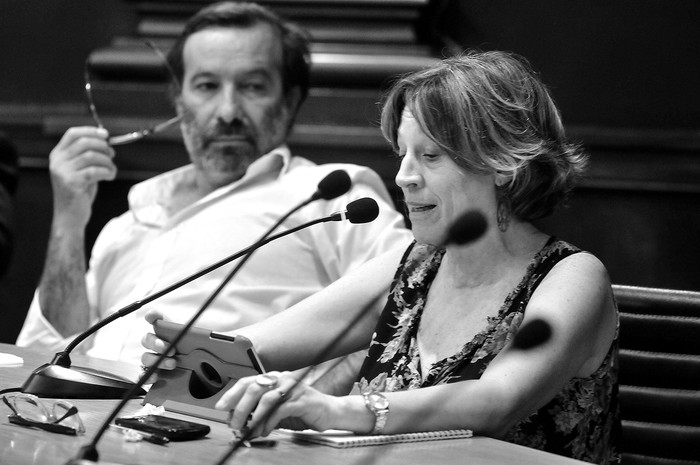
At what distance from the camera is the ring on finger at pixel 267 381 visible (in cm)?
130

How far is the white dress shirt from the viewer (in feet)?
8.47

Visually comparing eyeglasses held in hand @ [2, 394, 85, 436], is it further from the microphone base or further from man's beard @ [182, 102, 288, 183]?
man's beard @ [182, 102, 288, 183]

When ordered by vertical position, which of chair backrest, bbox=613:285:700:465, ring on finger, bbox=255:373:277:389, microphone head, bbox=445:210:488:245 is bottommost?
chair backrest, bbox=613:285:700:465

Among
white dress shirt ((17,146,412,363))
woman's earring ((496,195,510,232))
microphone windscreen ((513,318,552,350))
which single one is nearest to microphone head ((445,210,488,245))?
microphone windscreen ((513,318,552,350))

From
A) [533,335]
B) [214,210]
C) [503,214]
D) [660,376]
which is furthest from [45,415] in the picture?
[214,210]

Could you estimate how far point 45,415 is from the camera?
4.54ft

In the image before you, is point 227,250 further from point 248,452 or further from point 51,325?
point 248,452

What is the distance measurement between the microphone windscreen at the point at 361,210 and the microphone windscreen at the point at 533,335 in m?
0.41

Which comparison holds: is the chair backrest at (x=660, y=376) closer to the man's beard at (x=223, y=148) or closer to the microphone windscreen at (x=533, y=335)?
the microphone windscreen at (x=533, y=335)

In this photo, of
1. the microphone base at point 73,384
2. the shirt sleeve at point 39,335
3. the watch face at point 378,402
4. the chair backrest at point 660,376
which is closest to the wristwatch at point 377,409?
the watch face at point 378,402

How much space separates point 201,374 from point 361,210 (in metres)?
0.33

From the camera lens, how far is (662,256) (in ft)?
8.99

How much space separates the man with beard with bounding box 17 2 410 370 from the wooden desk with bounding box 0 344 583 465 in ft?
3.92

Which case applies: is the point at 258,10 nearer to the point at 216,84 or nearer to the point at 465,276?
the point at 216,84
